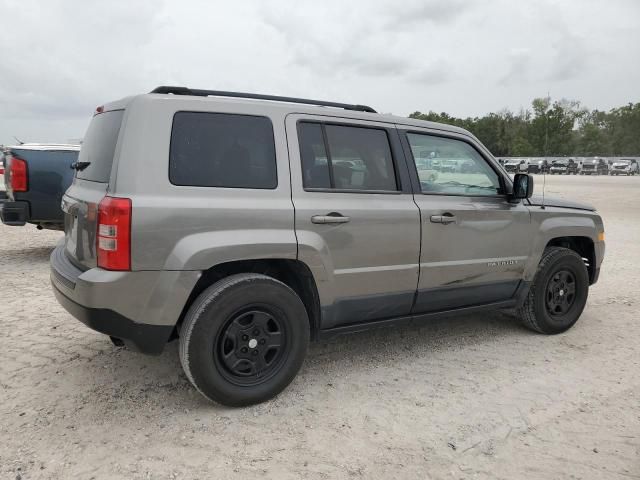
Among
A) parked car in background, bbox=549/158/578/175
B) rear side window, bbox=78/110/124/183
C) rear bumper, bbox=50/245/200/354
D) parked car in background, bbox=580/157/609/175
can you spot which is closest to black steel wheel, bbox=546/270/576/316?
rear bumper, bbox=50/245/200/354

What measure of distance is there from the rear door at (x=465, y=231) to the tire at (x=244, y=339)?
111 cm

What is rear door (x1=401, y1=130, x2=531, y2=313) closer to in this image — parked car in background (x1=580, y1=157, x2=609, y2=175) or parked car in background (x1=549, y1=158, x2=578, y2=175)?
parked car in background (x1=549, y1=158, x2=578, y2=175)

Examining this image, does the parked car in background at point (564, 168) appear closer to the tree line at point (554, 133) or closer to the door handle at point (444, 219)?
the tree line at point (554, 133)

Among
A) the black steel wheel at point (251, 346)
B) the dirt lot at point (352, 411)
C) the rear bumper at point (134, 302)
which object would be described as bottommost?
the dirt lot at point (352, 411)

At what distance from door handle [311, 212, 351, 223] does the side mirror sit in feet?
5.31

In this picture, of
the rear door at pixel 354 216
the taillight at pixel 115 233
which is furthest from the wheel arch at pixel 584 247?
the taillight at pixel 115 233

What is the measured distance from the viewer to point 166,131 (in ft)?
10.1

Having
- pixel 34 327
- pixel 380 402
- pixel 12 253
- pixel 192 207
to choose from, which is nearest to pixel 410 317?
pixel 380 402

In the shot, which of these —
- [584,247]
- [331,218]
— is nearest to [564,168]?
[584,247]

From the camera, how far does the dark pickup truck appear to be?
267 inches

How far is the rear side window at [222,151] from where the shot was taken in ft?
10.2

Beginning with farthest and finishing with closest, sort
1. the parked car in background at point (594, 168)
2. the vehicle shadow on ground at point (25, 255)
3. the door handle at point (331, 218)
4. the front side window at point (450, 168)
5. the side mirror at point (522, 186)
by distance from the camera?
the parked car in background at point (594, 168) → the vehicle shadow on ground at point (25, 255) → the side mirror at point (522, 186) → the front side window at point (450, 168) → the door handle at point (331, 218)

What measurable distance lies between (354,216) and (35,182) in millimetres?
5101

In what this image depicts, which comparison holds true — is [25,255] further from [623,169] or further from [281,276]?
[623,169]
